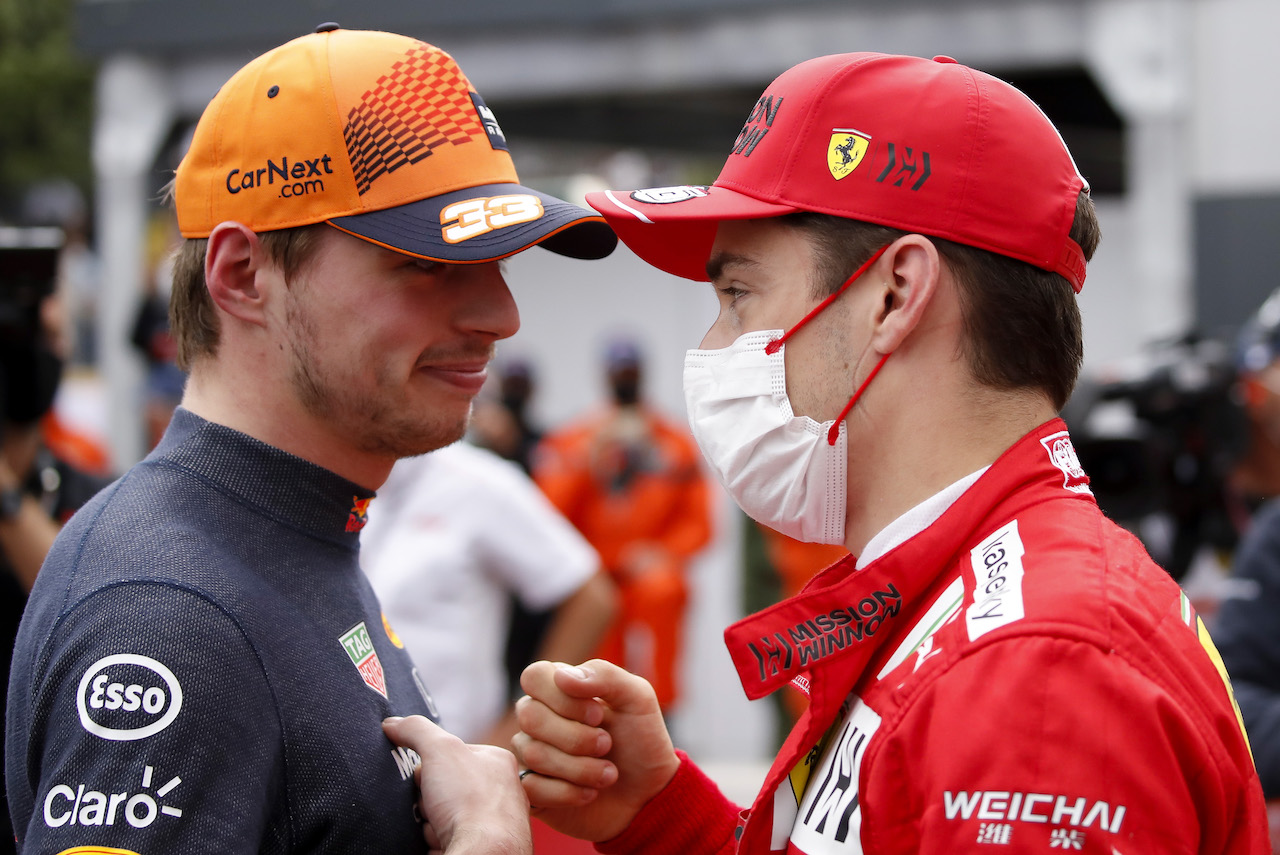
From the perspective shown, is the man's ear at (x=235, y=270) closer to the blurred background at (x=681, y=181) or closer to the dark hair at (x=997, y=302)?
the dark hair at (x=997, y=302)

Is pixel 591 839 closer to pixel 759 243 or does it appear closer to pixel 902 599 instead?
pixel 902 599

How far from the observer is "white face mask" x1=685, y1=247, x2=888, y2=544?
68.2 inches

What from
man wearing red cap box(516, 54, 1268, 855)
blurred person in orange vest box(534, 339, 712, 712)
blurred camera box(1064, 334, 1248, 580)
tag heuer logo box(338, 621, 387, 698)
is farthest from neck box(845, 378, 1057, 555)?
blurred person in orange vest box(534, 339, 712, 712)

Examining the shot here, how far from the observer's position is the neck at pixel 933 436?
1.63m

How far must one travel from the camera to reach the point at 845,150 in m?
1.69

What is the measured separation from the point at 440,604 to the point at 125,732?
2.34 metres

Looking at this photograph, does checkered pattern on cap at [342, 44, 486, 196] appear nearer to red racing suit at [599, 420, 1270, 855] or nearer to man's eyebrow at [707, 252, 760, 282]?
man's eyebrow at [707, 252, 760, 282]

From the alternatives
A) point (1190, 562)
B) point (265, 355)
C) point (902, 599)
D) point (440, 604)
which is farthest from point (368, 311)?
point (1190, 562)

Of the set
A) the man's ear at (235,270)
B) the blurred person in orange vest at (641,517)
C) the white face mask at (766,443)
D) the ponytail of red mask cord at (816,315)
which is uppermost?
the man's ear at (235,270)

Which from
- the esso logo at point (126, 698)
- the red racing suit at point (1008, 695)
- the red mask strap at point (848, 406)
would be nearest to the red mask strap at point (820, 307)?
the red mask strap at point (848, 406)

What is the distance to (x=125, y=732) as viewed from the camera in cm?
144

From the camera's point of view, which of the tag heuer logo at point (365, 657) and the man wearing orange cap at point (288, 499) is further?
the tag heuer logo at point (365, 657)

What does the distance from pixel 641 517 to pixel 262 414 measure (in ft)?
16.0

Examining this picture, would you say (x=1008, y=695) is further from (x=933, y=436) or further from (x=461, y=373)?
(x=461, y=373)
